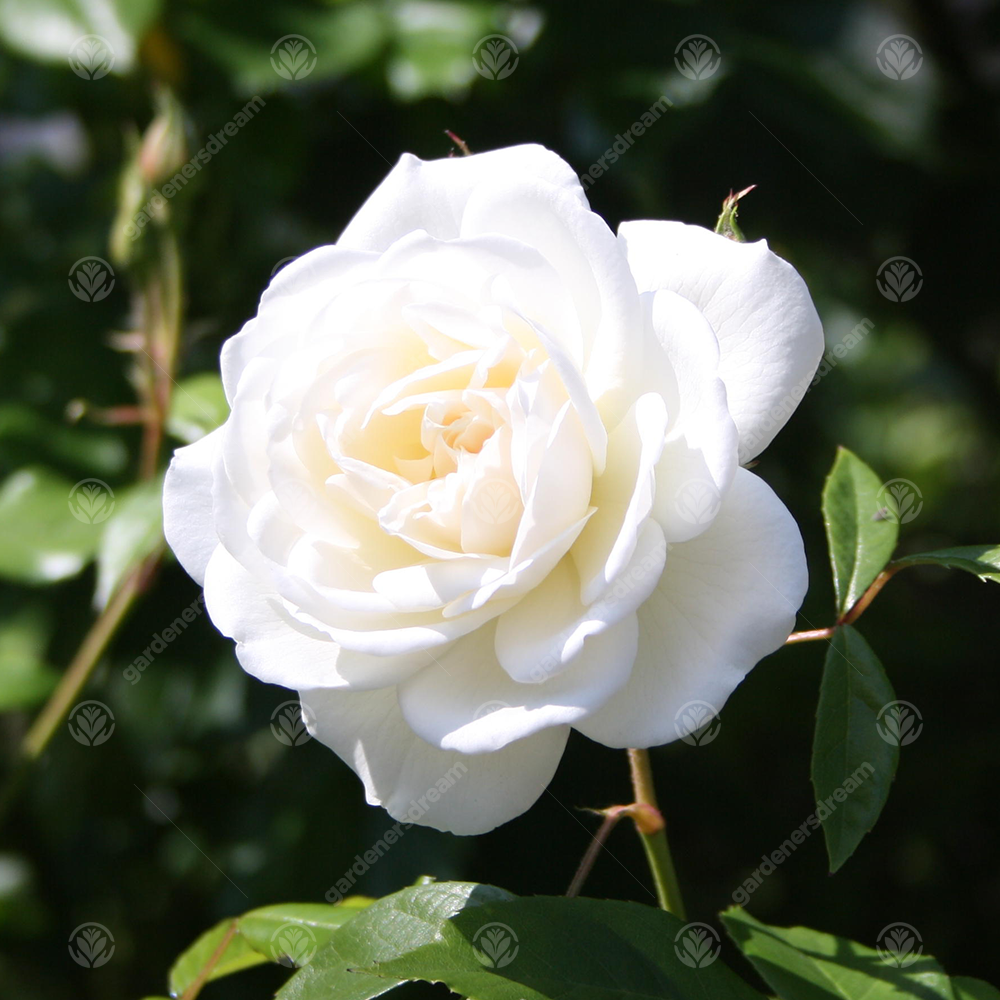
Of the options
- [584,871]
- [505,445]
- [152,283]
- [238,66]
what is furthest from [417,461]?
[238,66]

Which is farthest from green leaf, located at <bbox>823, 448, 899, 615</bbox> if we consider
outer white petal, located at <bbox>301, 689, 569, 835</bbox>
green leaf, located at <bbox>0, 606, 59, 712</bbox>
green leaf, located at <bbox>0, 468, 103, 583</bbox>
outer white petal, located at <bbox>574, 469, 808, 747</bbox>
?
green leaf, located at <bbox>0, 606, 59, 712</bbox>

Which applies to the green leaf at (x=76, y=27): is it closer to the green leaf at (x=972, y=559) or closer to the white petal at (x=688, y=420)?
the white petal at (x=688, y=420)

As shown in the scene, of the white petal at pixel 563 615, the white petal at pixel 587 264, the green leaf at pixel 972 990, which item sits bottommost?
the green leaf at pixel 972 990

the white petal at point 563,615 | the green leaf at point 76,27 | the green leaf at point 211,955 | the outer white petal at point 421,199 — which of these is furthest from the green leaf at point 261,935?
the green leaf at point 76,27

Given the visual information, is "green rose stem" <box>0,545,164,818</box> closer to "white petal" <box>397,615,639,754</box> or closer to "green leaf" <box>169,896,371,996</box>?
"green leaf" <box>169,896,371,996</box>

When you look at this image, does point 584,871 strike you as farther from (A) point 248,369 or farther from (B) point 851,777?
(A) point 248,369

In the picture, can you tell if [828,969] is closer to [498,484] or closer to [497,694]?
[497,694]
